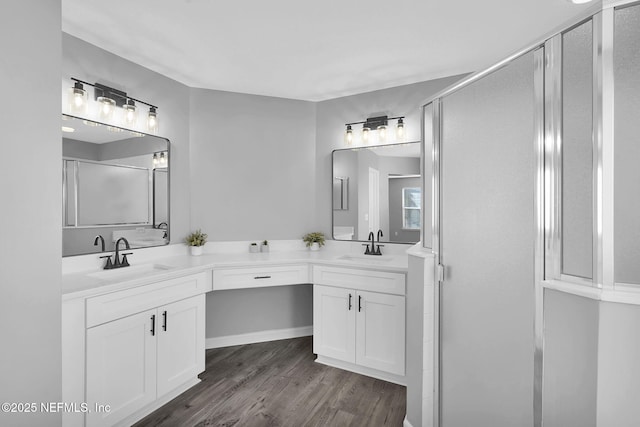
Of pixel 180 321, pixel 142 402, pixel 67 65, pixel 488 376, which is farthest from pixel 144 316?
pixel 488 376

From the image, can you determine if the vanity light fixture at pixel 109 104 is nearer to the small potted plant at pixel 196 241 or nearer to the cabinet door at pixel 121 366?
the small potted plant at pixel 196 241

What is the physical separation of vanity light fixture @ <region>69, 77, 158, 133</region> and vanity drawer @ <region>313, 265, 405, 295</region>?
75.7 inches

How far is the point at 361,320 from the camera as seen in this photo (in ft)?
8.22

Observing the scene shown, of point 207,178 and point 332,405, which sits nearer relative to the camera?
point 332,405

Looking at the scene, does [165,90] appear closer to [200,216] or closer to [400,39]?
[200,216]

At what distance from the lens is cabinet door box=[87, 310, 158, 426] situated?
168 cm

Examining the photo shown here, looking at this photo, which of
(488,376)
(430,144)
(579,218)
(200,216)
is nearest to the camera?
(579,218)

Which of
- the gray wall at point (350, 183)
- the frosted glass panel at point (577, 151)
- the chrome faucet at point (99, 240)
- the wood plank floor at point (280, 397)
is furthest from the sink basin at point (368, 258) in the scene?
the chrome faucet at point (99, 240)

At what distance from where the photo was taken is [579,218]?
1.00 meters

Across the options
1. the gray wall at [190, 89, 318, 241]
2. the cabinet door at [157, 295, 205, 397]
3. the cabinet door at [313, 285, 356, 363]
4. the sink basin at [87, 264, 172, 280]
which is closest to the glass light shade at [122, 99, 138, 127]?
the gray wall at [190, 89, 318, 241]

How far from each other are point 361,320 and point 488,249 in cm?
141

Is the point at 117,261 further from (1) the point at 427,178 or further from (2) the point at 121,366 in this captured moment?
(1) the point at 427,178

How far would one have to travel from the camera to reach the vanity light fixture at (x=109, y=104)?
6.98 feet

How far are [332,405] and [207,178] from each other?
225 cm
